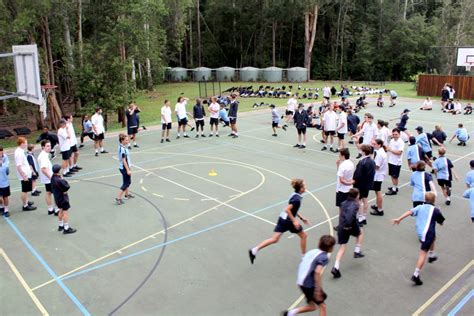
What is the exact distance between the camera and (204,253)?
8.48m

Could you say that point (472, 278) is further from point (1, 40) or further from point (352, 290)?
point (1, 40)

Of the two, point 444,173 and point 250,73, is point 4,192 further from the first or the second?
point 250,73

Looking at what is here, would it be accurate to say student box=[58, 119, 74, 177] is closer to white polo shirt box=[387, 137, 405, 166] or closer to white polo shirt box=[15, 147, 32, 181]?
white polo shirt box=[15, 147, 32, 181]

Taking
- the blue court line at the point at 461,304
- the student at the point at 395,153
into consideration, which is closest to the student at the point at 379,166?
the student at the point at 395,153

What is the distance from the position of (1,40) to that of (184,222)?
16591mm

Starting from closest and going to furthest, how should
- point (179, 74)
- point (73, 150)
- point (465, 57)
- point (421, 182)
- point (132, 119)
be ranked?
point (421, 182)
point (73, 150)
point (132, 119)
point (465, 57)
point (179, 74)

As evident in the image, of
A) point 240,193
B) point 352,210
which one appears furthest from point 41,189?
Answer: point 352,210

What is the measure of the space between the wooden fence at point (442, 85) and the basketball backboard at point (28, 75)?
34604 mm

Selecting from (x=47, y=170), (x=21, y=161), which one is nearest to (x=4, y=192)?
(x=21, y=161)

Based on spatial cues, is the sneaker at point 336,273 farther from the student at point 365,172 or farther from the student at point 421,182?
the student at point 421,182

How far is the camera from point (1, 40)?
20562 millimetres

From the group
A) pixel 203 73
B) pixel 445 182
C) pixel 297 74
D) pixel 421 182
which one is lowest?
pixel 445 182

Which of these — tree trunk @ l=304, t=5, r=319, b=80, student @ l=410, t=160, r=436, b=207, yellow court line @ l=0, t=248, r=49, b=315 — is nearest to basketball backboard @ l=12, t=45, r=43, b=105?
yellow court line @ l=0, t=248, r=49, b=315

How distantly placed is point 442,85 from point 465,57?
2.95 meters
